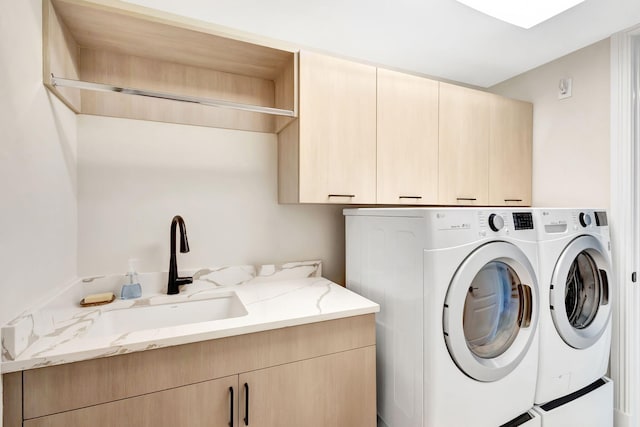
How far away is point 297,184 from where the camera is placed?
1548 mm

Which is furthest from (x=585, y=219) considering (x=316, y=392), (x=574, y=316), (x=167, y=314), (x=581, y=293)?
(x=167, y=314)

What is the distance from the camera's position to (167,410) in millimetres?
1022

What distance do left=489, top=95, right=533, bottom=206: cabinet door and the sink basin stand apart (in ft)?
6.03

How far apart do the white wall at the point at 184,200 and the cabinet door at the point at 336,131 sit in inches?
17.3

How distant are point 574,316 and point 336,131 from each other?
1749mm

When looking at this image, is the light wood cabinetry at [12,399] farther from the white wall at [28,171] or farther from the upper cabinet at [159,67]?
the upper cabinet at [159,67]

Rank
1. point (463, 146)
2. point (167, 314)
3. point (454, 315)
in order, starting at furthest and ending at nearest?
point (463, 146), point (167, 314), point (454, 315)

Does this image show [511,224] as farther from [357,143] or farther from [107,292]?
[107,292]

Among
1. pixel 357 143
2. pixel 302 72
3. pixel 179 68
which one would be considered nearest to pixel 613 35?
pixel 357 143

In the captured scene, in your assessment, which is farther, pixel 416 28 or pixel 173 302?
pixel 416 28

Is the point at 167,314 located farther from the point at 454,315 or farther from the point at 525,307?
the point at 525,307

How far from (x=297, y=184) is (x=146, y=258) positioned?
3.03ft

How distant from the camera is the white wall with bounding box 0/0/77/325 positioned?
2.98ft

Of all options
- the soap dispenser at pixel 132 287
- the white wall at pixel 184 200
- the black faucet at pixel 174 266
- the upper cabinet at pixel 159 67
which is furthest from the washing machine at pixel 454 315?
the soap dispenser at pixel 132 287
